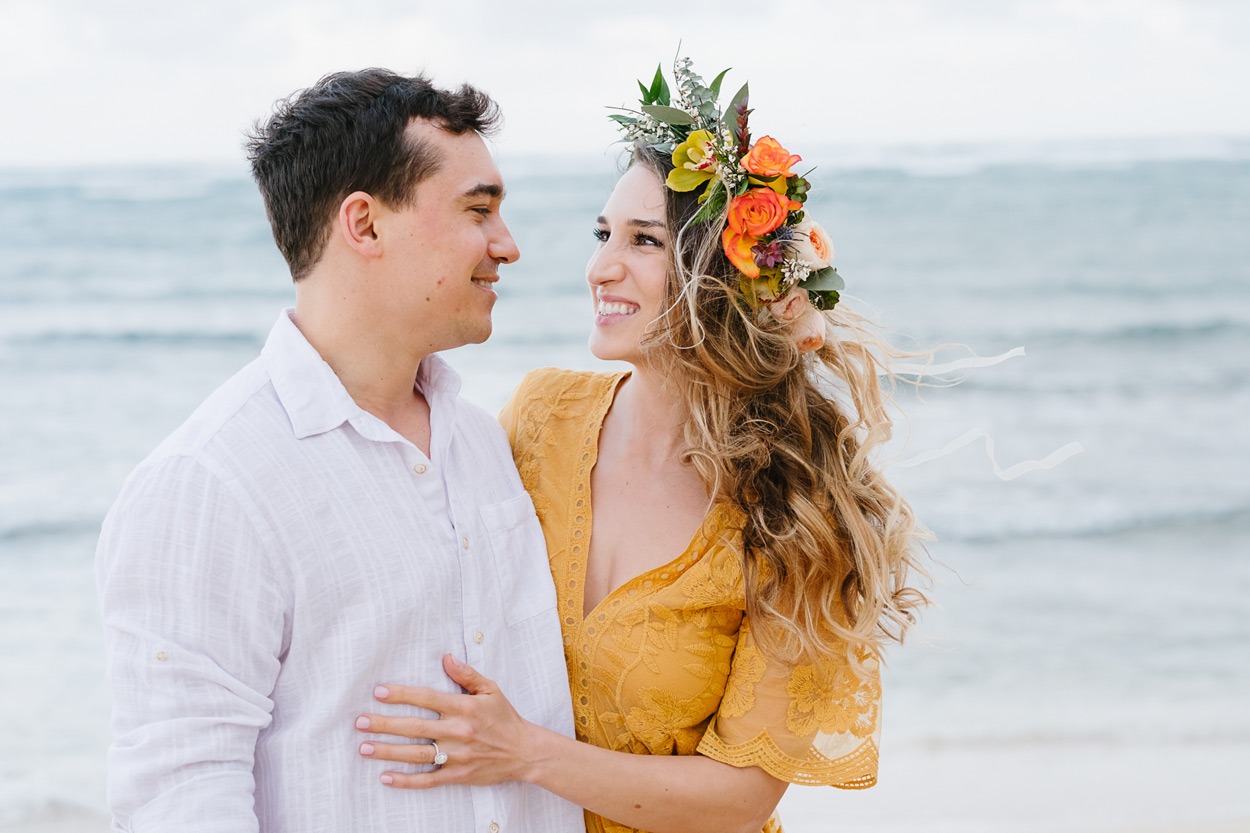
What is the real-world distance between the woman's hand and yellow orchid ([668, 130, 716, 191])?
1.28m

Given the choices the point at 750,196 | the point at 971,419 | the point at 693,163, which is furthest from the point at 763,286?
the point at 971,419

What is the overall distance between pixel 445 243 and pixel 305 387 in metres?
0.42

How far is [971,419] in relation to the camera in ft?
36.3

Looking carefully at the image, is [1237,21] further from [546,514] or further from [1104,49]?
[546,514]

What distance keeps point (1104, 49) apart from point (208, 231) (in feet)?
52.3

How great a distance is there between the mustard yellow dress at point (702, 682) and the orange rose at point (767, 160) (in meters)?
0.83

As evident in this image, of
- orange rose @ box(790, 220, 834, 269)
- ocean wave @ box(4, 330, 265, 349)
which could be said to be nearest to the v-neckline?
orange rose @ box(790, 220, 834, 269)

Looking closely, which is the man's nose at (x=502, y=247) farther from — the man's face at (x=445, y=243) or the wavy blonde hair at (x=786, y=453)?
the wavy blonde hair at (x=786, y=453)

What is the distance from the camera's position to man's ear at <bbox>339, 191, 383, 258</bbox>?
7.05 feet

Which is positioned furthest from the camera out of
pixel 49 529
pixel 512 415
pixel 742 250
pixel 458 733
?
pixel 49 529

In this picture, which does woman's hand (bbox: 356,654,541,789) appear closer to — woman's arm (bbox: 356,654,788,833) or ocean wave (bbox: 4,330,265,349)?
woman's arm (bbox: 356,654,788,833)

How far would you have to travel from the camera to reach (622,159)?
305 cm

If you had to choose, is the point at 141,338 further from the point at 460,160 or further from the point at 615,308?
the point at 460,160

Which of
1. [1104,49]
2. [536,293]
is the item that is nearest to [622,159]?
[536,293]
